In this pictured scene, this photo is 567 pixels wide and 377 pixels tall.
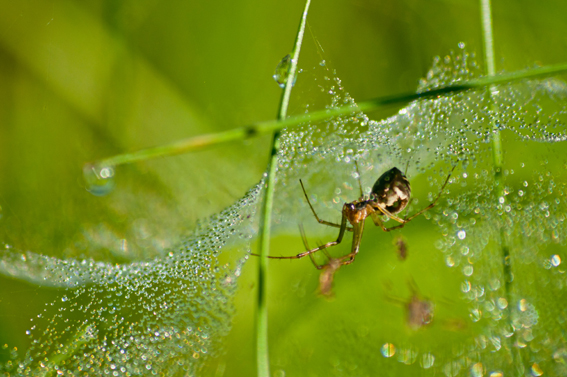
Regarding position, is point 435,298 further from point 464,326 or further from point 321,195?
point 321,195

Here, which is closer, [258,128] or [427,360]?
[258,128]

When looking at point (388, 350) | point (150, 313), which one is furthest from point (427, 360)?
point (150, 313)

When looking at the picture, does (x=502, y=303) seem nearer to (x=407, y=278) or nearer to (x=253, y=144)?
(x=407, y=278)

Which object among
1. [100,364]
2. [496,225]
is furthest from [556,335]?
[100,364]

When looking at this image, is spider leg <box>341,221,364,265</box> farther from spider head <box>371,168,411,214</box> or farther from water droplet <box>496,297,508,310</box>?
water droplet <box>496,297,508,310</box>

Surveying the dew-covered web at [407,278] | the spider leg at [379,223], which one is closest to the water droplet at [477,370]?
the dew-covered web at [407,278]

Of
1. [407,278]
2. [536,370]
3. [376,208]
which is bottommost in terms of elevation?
[536,370]
